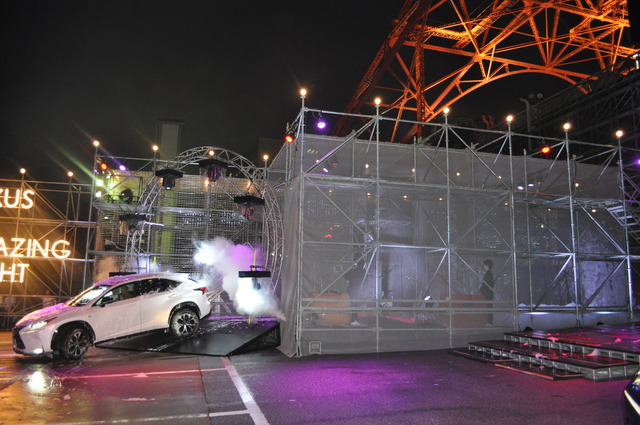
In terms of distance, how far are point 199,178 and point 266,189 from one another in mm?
3878

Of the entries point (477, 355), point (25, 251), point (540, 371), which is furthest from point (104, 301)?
point (25, 251)

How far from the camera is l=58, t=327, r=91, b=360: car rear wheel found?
879 centimetres

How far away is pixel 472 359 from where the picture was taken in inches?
358

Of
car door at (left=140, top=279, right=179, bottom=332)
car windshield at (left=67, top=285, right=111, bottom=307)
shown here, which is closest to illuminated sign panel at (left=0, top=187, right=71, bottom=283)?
car windshield at (left=67, top=285, right=111, bottom=307)

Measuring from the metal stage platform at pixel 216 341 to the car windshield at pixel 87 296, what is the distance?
135 centimetres

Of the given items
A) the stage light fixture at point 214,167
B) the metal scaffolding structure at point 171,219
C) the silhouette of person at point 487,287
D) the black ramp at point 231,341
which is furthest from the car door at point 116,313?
the silhouette of person at point 487,287

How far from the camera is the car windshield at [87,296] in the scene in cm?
966

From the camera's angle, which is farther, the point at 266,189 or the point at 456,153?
the point at 266,189

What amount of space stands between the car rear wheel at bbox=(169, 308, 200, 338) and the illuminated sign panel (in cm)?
863

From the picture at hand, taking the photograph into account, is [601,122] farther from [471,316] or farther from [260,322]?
[260,322]

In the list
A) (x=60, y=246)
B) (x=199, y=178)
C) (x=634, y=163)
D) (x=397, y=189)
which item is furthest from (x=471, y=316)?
(x=60, y=246)

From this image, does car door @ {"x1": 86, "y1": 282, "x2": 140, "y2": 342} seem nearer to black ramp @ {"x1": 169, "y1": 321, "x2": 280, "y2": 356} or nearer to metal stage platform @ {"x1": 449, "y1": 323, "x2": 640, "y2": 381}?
black ramp @ {"x1": 169, "y1": 321, "x2": 280, "y2": 356}

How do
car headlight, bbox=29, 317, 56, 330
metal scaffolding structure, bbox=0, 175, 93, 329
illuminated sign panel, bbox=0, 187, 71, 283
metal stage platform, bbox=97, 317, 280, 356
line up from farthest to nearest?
illuminated sign panel, bbox=0, 187, 71, 283
metal scaffolding structure, bbox=0, 175, 93, 329
metal stage platform, bbox=97, 317, 280, 356
car headlight, bbox=29, 317, 56, 330

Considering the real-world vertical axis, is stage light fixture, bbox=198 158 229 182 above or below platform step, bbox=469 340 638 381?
above
